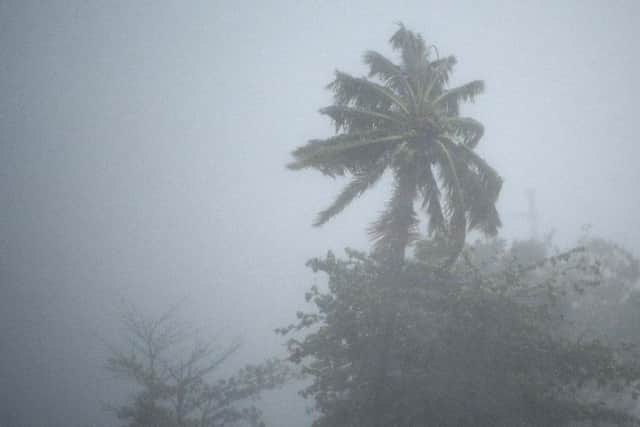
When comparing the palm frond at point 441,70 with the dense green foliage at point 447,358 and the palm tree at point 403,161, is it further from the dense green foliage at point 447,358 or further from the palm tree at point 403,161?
the dense green foliage at point 447,358

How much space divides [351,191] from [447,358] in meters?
4.73

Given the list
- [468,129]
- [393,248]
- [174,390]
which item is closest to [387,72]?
[468,129]

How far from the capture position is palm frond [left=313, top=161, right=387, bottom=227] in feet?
23.3

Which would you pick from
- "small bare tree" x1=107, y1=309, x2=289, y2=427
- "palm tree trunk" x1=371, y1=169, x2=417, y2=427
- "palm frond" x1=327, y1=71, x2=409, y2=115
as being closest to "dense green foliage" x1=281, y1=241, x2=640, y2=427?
"palm tree trunk" x1=371, y1=169, x2=417, y2=427

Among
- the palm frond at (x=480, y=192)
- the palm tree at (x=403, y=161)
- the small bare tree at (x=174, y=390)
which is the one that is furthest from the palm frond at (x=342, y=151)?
the small bare tree at (x=174, y=390)

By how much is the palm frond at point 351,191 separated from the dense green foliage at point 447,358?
2.05 m

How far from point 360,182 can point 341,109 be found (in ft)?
6.14

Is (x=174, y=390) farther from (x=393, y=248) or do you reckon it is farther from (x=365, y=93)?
(x=365, y=93)

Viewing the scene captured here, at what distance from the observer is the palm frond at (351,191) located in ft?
23.3

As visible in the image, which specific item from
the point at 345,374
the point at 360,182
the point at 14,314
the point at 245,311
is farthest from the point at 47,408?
the point at 360,182

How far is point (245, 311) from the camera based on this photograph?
6266 cm

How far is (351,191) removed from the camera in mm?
7098

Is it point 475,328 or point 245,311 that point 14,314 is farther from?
point 475,328

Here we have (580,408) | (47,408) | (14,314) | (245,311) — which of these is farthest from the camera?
(245,311)
